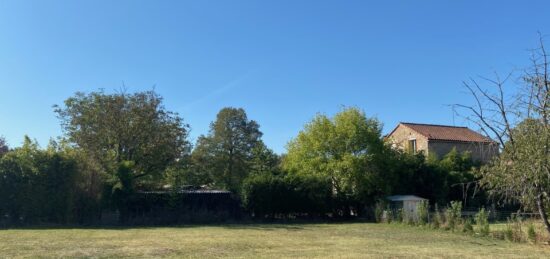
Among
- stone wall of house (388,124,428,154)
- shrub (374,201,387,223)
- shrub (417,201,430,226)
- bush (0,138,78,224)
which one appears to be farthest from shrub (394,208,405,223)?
bush (0,138,78,224)

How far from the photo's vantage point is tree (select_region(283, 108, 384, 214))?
32.1m

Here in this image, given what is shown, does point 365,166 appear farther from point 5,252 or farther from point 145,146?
point 5,252

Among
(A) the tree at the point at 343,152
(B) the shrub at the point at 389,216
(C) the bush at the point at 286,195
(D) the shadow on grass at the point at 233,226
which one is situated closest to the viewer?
(D) the shadow on grass at the point at 233,226

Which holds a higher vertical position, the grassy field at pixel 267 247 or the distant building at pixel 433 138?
the distant building at pixel 433 138

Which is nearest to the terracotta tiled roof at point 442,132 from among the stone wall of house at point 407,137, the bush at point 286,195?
the stone wall of house at point 407,137

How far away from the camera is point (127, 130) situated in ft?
109

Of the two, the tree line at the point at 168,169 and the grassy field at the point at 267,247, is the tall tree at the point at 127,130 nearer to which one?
the tree line at the point at 168,169

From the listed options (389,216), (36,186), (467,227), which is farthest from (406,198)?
(36,186)

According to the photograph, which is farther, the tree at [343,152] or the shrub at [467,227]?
the tree at [343,152]

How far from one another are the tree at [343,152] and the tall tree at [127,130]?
8.55 meters

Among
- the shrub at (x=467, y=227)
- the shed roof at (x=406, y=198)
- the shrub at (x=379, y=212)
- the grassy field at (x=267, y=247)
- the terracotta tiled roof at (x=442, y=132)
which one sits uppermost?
the terracotta tiled roof at (x=442, y=132)

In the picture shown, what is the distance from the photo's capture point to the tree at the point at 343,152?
32094mm

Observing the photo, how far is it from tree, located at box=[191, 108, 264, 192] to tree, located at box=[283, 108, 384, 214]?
598 inches

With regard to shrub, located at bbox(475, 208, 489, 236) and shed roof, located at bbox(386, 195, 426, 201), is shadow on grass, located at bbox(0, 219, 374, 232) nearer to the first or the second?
shed roof, located at bbox(386, 195, 426, 201)
